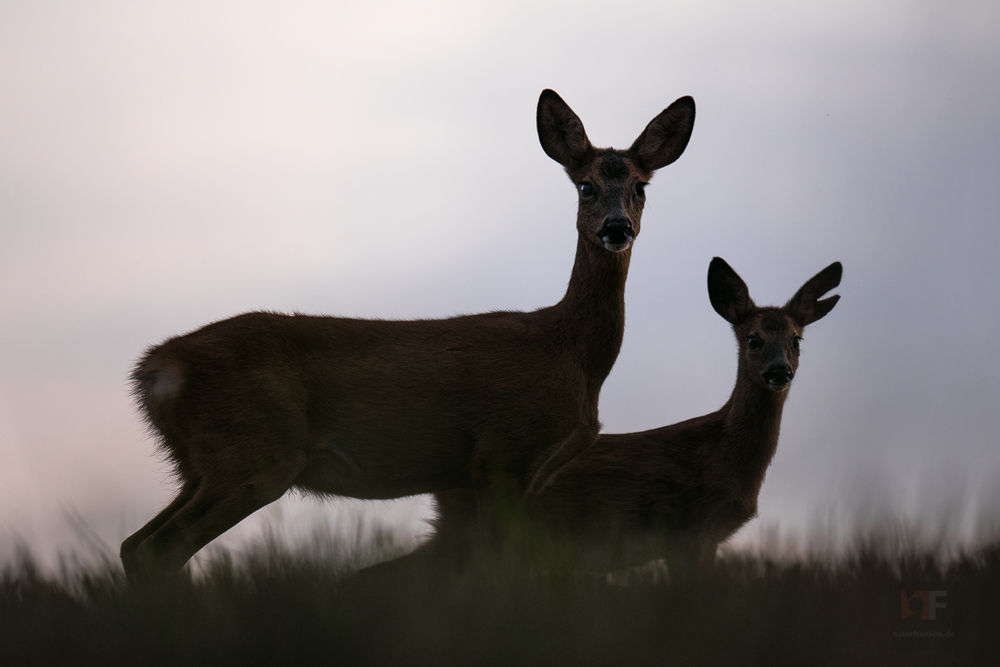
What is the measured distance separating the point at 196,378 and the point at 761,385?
12.0ft

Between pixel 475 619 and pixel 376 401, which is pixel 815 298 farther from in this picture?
pixel 475 619

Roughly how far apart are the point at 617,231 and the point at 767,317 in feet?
6.18

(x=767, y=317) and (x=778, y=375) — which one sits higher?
(x=767, y=317)

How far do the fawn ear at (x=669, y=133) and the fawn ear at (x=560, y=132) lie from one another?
0.38 metres

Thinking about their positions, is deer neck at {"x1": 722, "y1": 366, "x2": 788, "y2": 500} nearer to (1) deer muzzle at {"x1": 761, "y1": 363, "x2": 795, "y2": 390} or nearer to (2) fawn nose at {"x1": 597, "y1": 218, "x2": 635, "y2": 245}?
(1) deer muzzle at {"x1": 761, "y1": 363, "x2": 795, "y2": 390}

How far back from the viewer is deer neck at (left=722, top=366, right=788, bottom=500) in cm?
622

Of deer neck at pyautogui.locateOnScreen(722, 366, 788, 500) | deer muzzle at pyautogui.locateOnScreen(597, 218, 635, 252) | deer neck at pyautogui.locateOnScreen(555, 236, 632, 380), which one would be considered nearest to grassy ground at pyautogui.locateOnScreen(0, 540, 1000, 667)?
deer neck at pyautogui.locateOnScreen(555, 236, 632, 380)

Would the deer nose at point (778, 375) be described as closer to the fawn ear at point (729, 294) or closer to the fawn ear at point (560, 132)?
the fawn ear at point (729, 294)

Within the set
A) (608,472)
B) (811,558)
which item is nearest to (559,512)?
(608,472)

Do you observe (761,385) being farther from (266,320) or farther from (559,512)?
(266,320)

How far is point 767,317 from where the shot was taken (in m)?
6.64

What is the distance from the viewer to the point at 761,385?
6523 millimetres

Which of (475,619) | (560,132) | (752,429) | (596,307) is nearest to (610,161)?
(560,132)

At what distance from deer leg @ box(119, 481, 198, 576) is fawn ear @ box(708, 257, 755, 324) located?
3.72m
